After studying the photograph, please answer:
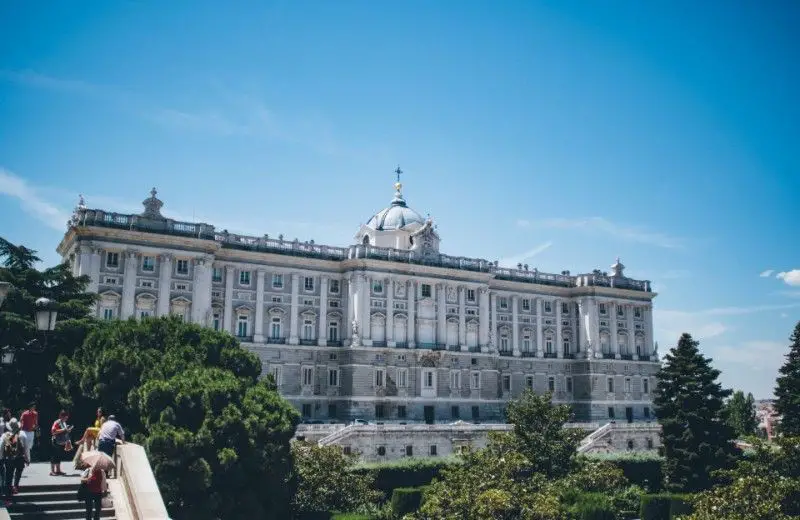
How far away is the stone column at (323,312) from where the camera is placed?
6157 cm

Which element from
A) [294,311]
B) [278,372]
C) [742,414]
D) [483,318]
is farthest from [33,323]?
[742,414]

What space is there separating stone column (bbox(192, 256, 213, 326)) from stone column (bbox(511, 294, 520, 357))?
30.6 meters

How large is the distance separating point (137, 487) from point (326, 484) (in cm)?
1881

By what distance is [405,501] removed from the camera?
1432 inches

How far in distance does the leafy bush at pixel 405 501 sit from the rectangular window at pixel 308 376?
24.5m

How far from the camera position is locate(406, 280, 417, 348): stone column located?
208 ft

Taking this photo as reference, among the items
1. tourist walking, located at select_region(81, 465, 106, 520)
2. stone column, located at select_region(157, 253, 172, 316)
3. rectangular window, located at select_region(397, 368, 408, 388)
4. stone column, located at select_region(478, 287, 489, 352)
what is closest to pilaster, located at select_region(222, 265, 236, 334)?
stone column, located at select_region(157, 253, 172, 316)

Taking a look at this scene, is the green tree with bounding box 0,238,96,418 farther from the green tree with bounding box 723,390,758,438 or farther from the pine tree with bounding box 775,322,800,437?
the green tree with bounding box 723,390,758,438

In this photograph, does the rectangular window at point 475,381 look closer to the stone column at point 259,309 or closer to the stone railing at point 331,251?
the stone railing at point 331,251

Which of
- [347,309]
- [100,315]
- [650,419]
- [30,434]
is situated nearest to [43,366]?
[30,434]

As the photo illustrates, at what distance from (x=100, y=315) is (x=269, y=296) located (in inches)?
534

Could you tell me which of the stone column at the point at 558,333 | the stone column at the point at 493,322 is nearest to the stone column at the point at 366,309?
the stone column at the point at 493,322

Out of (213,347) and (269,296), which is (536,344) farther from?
(213,347)

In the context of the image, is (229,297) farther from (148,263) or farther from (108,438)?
(108,438)
